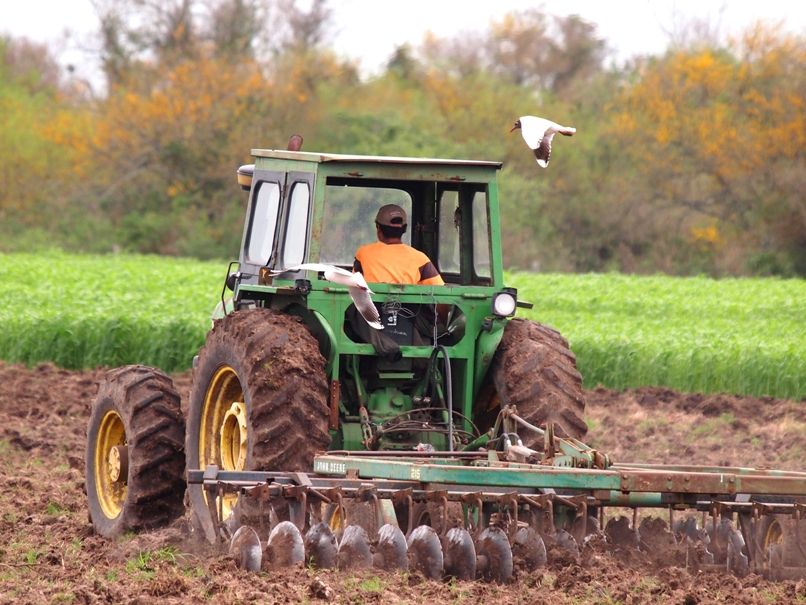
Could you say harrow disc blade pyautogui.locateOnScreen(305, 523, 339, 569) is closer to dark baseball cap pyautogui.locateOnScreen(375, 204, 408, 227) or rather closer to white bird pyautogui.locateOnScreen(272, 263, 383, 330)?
white bird pyautogui.locateOnScreen(272, 263, 383, 330)

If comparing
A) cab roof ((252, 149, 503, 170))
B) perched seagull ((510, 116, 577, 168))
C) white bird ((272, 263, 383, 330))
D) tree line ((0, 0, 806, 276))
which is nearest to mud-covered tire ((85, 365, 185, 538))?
cab roof ((252, 149, 503, 170))

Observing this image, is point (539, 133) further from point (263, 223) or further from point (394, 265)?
point (263, 223)

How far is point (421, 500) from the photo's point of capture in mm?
7164

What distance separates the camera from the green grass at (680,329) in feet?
61.1

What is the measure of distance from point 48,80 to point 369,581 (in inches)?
2278

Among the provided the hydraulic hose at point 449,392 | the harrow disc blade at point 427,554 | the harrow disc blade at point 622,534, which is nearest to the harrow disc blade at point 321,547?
the harrow disc blade at point 427,554

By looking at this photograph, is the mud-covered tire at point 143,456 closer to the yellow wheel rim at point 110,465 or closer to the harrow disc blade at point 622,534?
the yellow wheel rim at point 110,465

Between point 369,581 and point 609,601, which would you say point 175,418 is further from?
point 609,601

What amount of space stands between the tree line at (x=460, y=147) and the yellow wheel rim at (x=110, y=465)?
109ft

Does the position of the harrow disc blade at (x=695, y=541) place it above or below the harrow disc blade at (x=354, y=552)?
above

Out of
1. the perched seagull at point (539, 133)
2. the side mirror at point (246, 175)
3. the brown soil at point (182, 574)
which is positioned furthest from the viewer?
the side mirror at point (246, 175)

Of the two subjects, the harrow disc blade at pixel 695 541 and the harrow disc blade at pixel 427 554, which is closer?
the harrow disc blade at pixel 427 554

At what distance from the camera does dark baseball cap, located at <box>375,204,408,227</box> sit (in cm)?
872

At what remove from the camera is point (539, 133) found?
26.6 ft
